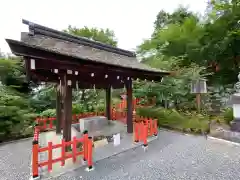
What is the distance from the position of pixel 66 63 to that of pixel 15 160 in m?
3.26

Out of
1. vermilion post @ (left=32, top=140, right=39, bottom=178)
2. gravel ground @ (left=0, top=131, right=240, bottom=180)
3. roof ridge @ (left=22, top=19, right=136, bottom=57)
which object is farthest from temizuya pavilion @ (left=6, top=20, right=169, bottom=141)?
gravel ground @ (left=0, top=131, right=240, bottom=180)

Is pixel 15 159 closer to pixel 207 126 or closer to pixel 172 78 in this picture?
pixel 207 126

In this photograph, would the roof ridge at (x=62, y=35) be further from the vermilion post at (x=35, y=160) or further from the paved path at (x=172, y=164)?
the paved path at (x=172, y=164)

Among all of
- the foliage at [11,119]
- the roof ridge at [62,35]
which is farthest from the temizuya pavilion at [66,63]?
the foliage at [11,119]

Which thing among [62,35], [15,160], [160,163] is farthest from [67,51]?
[160,163]

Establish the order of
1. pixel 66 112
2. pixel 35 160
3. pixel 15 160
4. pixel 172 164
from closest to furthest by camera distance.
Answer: pixel 35 160
pixel 172 164
pixel 15 160
pixel 66 112

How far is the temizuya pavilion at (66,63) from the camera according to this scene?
354 centimetres

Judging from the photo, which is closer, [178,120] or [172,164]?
[172,164]

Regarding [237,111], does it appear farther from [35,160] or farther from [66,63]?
[35,160]

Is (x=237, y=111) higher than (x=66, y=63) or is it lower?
lower

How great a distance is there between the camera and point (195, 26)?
1230 centimetres

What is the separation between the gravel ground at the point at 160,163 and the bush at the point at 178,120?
1168 millimetres

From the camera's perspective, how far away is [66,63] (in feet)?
13.1

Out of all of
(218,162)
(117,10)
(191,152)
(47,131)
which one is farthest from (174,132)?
(117,10)
